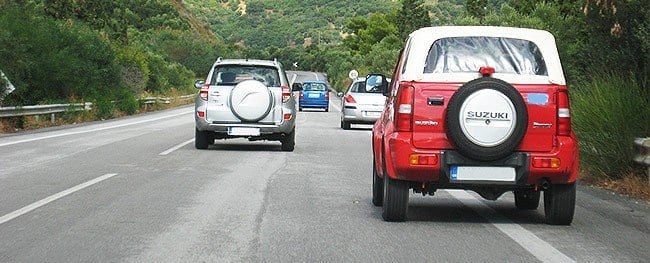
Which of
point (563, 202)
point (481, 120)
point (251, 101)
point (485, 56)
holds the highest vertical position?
point (485, 56)

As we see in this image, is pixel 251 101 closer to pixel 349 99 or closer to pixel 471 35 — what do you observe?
pixel 471 35

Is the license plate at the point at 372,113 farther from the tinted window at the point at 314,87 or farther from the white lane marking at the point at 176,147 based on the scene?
the tinted window at the point at 314,87

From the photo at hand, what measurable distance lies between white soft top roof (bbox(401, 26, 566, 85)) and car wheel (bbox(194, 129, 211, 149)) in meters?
10.6

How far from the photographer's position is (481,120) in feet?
30.0

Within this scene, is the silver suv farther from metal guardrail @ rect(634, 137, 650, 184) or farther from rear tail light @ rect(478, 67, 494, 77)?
rear tail light @ rect(478, 67, 494, 77)

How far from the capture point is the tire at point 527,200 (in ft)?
36.1

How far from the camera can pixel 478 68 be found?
9.72m

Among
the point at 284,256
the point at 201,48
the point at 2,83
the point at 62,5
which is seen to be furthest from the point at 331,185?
the point at 201,48

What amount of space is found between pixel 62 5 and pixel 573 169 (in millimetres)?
63625

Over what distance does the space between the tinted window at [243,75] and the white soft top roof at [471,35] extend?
10.3m

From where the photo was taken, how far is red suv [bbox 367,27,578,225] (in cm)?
916

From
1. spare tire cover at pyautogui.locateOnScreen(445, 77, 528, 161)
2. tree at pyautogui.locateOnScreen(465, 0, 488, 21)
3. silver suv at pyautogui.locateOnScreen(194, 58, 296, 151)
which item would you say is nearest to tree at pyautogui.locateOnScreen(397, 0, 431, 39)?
tree at pyautogui.locateOnScreen(465, 0, 488, 21)

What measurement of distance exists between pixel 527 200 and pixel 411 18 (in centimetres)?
9515

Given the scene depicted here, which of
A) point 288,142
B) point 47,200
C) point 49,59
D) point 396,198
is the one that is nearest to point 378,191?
point 396,198
